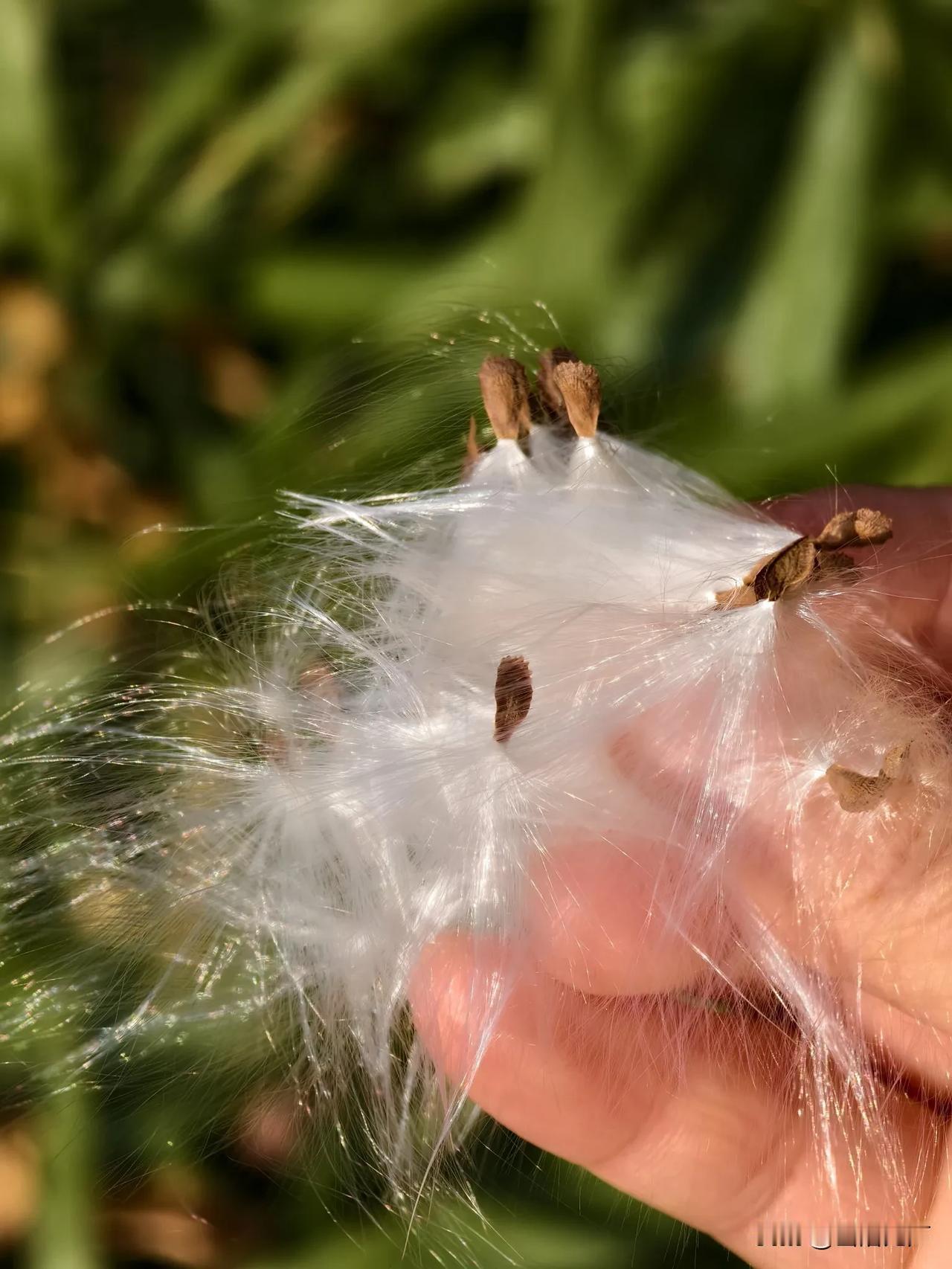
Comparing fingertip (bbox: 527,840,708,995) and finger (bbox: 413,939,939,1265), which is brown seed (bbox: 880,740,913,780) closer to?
fingertip (bbox: 527,840,708,995)

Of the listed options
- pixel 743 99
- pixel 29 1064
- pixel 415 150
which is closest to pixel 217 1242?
pixel 29 1064

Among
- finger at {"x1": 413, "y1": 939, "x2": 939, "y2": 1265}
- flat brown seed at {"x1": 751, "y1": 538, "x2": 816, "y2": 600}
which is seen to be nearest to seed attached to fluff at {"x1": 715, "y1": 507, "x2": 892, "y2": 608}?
flat brown seed at {"x1": 751, "y1": 538, "x2": 816, "y2": 600}

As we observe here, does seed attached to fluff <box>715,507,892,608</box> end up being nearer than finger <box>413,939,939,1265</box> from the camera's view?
Yes

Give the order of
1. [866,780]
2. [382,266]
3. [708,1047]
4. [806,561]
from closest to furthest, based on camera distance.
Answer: [806,561] → [866,780] → [708,1047] → [382,266]

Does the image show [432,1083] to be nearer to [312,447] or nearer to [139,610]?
[139,610]

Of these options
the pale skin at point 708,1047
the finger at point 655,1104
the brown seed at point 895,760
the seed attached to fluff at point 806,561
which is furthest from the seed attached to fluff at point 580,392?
the finger at point 655,1104

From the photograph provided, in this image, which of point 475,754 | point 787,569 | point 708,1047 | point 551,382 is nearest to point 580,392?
point 551,382

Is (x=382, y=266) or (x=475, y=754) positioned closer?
(x=475, y=754)

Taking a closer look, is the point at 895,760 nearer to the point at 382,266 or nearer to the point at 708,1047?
the point at 708,1047
